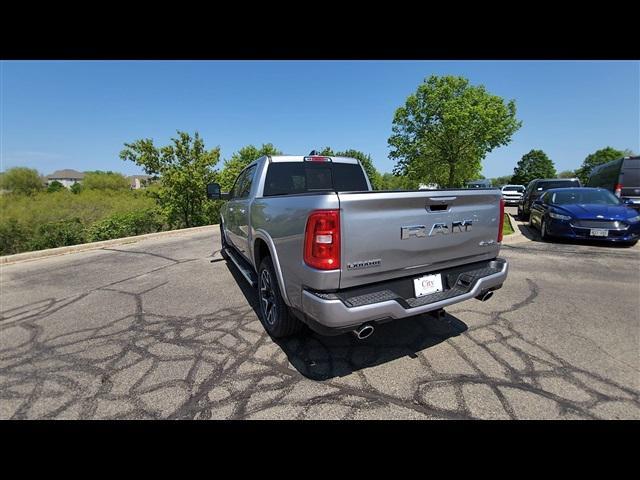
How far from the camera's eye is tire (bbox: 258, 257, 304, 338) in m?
2.80

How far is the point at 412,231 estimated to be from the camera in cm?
228

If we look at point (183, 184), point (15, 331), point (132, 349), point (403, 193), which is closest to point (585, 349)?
point (403, 193)

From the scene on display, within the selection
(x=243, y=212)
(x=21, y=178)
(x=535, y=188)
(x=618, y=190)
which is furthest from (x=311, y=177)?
(x=21, y=178)

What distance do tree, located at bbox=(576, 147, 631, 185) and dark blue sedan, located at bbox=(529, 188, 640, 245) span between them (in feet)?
209

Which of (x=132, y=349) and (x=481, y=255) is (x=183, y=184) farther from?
(x=481, y=255)

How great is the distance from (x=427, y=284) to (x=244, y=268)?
2736 mm

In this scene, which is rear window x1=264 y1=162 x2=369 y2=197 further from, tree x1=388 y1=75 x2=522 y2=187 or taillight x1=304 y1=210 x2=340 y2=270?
tree x1=388 y1=75 x2=522 y2=187

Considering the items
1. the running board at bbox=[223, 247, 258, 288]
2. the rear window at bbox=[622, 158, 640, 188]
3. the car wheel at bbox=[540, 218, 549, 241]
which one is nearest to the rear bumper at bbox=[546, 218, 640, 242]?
the car wheel at bbox=[540, 218, 549, 241]

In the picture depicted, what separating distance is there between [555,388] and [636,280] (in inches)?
166

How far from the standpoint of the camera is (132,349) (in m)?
2.96
